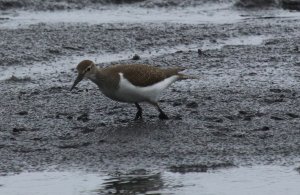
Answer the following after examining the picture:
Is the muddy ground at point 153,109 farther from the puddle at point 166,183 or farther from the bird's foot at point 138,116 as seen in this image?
the puddle at point 166,183

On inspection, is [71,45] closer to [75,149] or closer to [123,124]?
[123,124]

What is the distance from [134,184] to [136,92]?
5.82 ft

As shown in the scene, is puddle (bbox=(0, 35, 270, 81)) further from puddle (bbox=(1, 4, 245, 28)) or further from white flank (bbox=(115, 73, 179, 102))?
white flank (bbox=(115, 73, 179, 102))

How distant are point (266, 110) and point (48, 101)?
254 cm

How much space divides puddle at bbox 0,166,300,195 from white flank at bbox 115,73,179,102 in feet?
4.67

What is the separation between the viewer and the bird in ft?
31.3

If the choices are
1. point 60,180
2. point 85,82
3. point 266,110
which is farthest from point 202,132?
point 85,82

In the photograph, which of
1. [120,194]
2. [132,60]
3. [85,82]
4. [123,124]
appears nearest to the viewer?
[120,194]

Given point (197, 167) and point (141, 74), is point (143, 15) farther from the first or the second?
point (197, 167)

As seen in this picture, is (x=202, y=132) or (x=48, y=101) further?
(x=48, y=101)

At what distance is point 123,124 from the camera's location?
32.5ft

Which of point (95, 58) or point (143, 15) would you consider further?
point (143, 15)

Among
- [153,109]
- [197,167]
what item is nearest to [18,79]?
[153,109]

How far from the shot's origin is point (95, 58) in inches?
522
